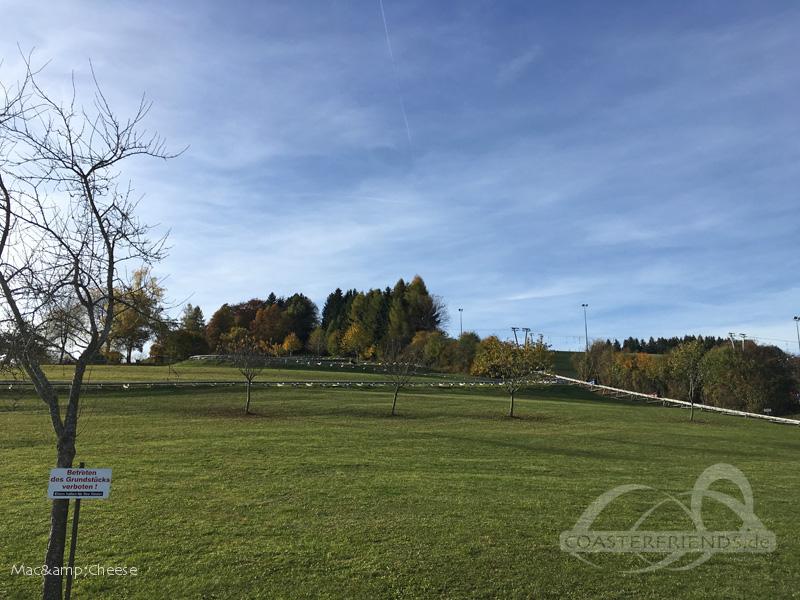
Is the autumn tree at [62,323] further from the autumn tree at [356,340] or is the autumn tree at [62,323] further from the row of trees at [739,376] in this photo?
the autumn tree at [356,340]

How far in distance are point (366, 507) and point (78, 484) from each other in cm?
680

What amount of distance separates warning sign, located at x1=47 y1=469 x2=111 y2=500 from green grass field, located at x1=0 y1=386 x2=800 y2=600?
2299 millimetres

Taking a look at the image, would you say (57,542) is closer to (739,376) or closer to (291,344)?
(739,376)

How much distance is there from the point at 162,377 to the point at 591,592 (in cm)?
4831

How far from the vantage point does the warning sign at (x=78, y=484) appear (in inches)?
221

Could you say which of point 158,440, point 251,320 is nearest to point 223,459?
point 158,440

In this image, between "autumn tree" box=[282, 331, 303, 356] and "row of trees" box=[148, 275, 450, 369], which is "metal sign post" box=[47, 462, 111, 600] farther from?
"autumn tree" box=[282, 331, 303, 356]

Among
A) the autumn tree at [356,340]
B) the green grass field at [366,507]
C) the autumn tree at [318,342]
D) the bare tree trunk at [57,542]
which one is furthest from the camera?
the autumn tree at [318,342]

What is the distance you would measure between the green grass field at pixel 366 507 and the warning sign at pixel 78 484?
7.54ft

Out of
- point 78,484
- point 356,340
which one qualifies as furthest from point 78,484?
point 356,340

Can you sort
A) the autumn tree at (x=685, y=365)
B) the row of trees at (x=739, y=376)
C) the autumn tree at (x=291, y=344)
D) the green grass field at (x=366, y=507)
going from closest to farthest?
the green grass field at (x=366, y=507) → the autumn tree at (x=685, y=365) → the row of trees at (x=739, y=376) → the autumn tree at (x=291, y=344)

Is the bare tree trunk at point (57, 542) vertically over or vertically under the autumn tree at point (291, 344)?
under

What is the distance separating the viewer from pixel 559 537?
31.4 ft

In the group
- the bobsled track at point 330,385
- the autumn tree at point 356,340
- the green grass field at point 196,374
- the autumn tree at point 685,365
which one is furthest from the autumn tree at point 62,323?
the autumn tree at point 356,340
